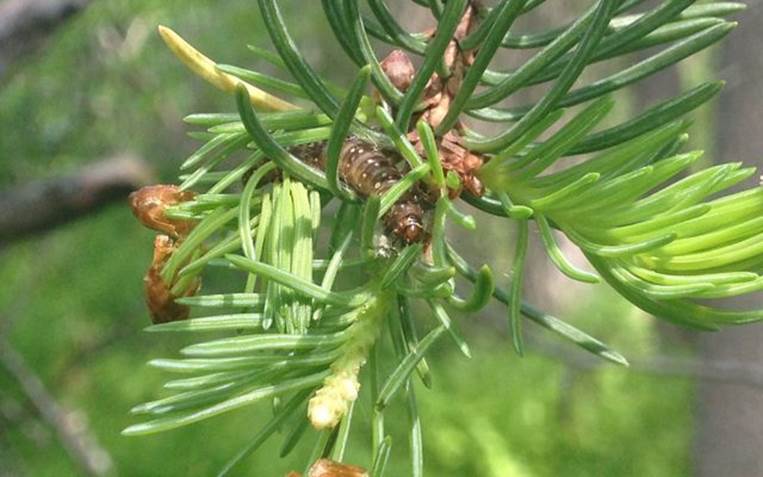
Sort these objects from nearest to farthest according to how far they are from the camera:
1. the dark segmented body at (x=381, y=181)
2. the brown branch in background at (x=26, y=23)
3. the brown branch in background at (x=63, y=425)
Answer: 1. the dark segmented body at (x=381, y=181)
2. the brown branch in background at (x=26, y=23)
3. the brown branch in background at (x=63, y=425)

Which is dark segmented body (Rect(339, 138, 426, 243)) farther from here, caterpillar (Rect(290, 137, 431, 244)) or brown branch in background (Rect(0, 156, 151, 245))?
brown branch in background (Rect(0, 156, 151, 245))

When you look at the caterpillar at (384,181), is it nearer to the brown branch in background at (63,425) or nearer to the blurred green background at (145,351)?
the blurred green background at (145,351)

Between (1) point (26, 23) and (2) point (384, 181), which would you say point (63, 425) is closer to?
(1) point (26, 23)

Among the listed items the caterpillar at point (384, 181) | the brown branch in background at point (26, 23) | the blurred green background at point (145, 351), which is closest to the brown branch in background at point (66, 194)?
the blurred green background at point (145, 351)

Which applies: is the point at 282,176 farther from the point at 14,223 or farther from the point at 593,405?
the point at 593,405

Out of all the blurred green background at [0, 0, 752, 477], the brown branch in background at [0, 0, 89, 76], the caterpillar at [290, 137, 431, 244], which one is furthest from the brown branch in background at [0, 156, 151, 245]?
the caterpillar at [290, 137, 431, 244]

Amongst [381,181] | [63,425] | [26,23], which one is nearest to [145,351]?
[63,425]
